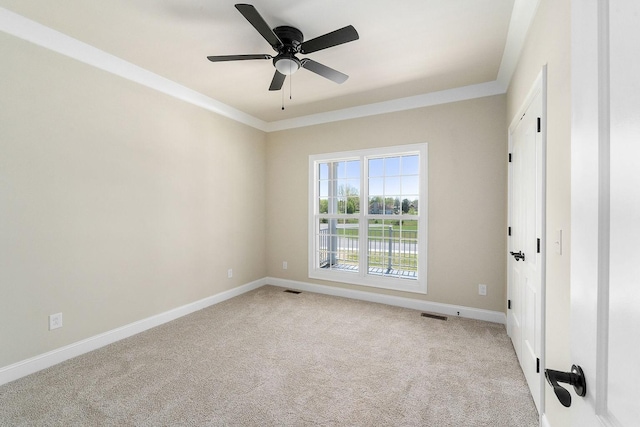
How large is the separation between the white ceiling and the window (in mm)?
1046

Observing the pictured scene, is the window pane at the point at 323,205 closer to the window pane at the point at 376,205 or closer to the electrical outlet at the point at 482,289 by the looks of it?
the window pane at the point at 376,205

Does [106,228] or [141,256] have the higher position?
[106,228]

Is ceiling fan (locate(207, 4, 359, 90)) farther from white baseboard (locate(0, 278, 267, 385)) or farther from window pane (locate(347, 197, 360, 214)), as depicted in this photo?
white baseboard (locate(0, 278, 267, 385))

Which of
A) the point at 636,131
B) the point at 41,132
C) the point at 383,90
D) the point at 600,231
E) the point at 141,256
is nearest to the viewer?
the point at 636,131

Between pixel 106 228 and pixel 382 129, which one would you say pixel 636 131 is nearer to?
pixel 106 228

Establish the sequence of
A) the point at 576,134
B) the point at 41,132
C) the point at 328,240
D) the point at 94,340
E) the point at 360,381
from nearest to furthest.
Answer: the point at 576,134 → the point at 360,381 → the point at 41,132 → the point at 94,340 → the point at 328,240

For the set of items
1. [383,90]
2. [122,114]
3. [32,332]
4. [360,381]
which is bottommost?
[360,381]

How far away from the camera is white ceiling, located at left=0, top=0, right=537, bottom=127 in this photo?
209 cm

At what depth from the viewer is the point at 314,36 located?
8.04ft

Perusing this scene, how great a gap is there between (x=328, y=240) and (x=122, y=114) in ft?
10.4

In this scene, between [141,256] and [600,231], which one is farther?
[141,256]

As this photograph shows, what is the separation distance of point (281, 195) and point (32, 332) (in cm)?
330

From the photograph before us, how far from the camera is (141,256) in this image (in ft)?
10.1

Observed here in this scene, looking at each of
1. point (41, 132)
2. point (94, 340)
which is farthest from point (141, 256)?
point (41, 132)
